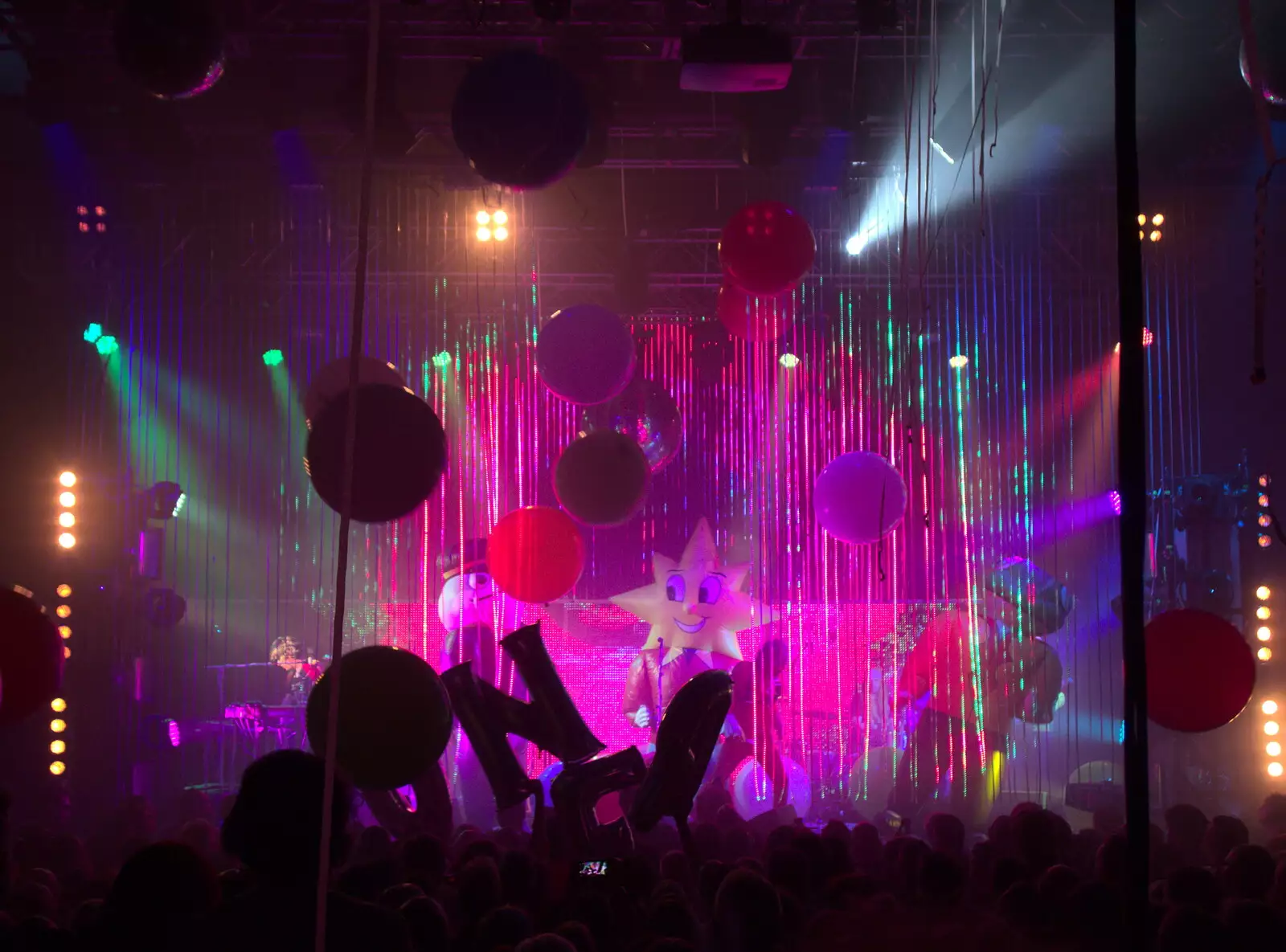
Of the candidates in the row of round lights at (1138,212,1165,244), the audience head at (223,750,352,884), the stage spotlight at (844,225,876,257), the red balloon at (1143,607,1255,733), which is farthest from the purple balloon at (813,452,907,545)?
the audience head at (223,750,352,884)

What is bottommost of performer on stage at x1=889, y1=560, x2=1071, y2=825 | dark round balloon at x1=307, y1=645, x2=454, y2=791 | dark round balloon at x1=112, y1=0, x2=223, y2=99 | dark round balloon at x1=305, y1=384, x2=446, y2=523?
performer on stage at x1=889, y1=560, x2=1071, y2=825

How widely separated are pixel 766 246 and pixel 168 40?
2.54m

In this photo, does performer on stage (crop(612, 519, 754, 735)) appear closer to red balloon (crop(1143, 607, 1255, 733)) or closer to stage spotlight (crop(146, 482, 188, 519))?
stage spotlight (crop(146, 482, 188, 519))

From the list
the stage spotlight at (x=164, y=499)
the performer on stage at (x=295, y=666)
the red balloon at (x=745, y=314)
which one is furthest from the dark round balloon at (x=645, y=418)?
the stage spotlight at (x=164, y=499)

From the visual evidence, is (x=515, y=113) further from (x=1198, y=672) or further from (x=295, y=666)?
(x=295, y=666)

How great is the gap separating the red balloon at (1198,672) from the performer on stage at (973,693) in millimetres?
3373

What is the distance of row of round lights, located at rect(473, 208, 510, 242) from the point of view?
7.82m

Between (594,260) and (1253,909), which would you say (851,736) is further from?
(1253,909)

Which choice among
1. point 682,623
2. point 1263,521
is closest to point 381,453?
point 682,623

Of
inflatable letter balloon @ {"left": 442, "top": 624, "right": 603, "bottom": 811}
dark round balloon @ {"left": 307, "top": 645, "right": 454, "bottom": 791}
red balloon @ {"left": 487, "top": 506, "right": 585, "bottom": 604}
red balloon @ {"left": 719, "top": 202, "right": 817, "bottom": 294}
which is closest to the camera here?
dark round balloon @ {"left": 307, "top": 645, "right": 454, "bottom": 791}

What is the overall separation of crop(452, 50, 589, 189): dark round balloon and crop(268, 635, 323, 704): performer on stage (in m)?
5.23

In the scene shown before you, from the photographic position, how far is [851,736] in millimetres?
8055

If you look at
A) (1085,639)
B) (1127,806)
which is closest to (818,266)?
(1085,639)

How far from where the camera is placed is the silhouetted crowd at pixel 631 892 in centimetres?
173
